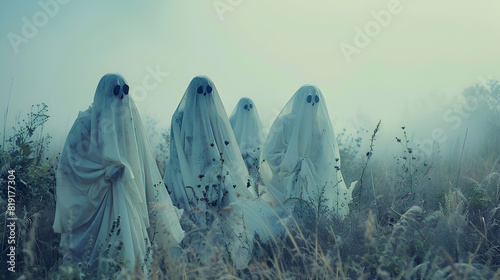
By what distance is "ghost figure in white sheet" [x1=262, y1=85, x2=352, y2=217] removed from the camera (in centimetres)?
816

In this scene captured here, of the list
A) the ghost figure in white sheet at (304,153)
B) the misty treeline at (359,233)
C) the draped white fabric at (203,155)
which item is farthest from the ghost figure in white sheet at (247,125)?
the draped white fabric at (203,155)

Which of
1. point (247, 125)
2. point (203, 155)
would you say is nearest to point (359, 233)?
point (203, 155)

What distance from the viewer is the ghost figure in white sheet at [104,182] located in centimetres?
468

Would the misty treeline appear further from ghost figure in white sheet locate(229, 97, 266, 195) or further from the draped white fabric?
ghost figure in white sheet locate(229, 97, 266, 195)

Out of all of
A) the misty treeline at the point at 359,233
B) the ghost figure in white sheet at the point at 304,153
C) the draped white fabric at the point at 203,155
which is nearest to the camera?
the misty treeline at the point at 359,233

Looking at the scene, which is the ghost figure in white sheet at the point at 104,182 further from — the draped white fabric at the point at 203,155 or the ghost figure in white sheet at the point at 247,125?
the ghost figure in white sheet at the point at 247,125

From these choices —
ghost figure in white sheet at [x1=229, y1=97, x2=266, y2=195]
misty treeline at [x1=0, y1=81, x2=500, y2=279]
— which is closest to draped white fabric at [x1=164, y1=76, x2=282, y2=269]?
misty treeline at [x1=0, y1=81, x2=500, y2=279]

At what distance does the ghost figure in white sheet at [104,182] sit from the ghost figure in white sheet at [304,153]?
3586mm

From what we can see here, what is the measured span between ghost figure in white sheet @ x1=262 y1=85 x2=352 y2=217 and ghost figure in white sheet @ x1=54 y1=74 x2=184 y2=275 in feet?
11.8

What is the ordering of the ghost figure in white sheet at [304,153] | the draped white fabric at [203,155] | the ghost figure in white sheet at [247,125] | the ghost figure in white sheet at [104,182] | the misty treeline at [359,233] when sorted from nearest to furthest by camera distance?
the misty treeline at [359,233], the ghost figure in white sheet at [104,182], the draped white fabric at [203,155], the ghost figure in white sheet at [304,153], the ghost figure in white sheet at [247,125]

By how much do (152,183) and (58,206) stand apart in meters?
1.08

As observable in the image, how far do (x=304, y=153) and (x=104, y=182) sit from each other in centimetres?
453

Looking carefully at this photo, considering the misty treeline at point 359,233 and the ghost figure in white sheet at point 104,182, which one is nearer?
the misty treeline at point 359,233

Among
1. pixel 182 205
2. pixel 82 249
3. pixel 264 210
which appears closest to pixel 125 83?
pixel 82 249
